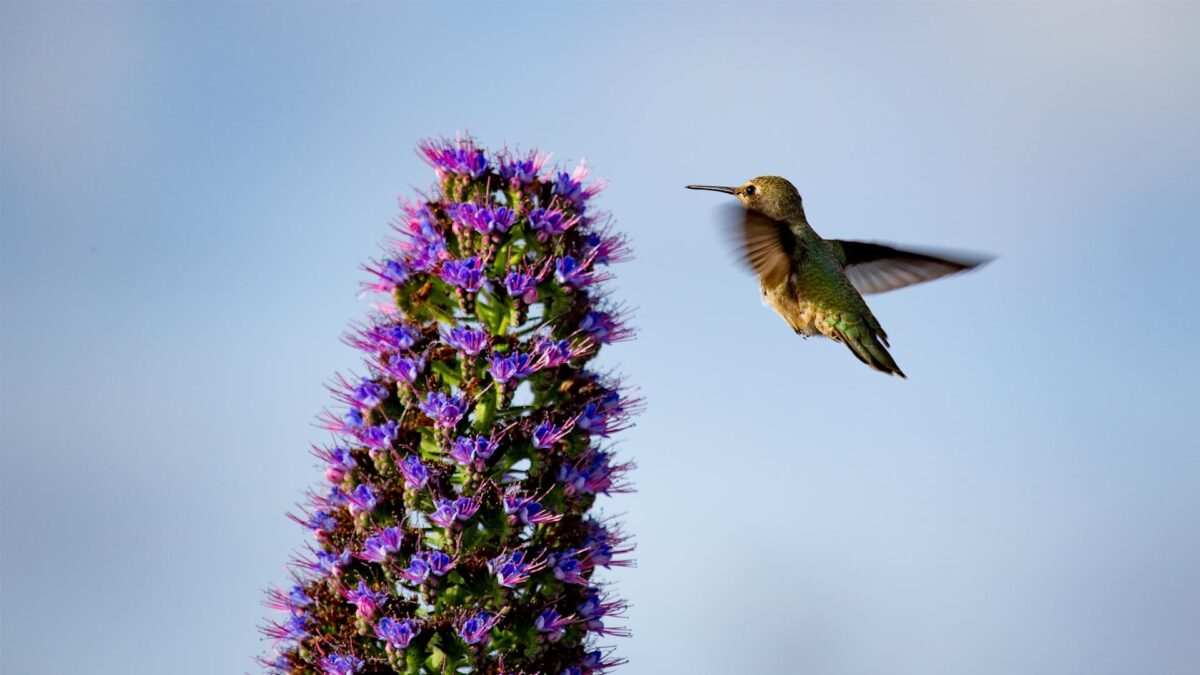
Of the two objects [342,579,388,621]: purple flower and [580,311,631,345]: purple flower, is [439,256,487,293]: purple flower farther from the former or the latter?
[342,579,388,621]: purple flower

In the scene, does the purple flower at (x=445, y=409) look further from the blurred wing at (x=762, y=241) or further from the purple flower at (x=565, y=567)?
the blurred wing at (x=762, y=241)

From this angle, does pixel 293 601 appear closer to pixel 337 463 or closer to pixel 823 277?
pixel 337 463

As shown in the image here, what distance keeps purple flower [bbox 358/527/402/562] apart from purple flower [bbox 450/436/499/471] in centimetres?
71

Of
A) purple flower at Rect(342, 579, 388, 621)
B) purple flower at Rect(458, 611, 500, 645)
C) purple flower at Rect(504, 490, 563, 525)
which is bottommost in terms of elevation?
purple flower at Rect(458, 611, 500, 645)

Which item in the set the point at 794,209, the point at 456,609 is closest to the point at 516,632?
the point at 456,609

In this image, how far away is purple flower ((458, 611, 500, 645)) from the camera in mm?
9500

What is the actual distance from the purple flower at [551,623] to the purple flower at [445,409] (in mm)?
1608

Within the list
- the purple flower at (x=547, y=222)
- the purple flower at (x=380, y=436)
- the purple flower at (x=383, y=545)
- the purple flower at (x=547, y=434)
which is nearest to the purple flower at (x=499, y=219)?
the purple flower at (x=547, y=222)

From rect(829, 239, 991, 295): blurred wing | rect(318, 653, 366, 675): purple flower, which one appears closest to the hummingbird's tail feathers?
rect(829, 239, 991, 295): blurred wing

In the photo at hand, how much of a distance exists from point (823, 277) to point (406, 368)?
225 inches

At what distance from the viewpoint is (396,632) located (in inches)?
373

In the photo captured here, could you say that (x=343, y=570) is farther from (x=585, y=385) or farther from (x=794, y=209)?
(x=794, y=209)

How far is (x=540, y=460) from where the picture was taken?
10.2 m

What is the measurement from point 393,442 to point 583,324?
1815 millimetres
